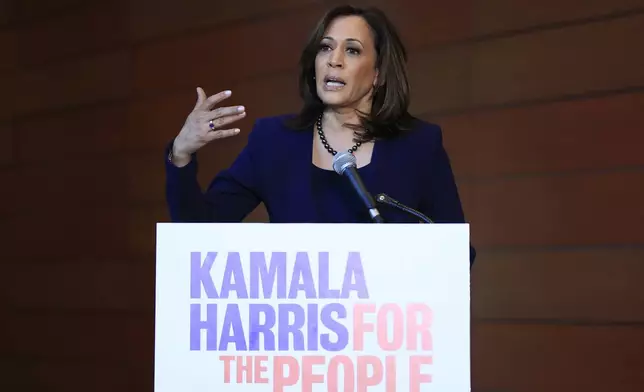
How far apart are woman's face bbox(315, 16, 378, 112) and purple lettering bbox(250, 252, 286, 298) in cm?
51

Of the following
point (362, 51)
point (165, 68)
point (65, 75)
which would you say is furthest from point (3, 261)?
point (362, 51)

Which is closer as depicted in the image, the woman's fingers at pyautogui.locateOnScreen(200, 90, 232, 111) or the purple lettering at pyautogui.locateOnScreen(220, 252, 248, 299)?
the purple lettering at pyautogui.locateOnScreen(220, 252, 248, 299)

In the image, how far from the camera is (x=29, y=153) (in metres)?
3.25

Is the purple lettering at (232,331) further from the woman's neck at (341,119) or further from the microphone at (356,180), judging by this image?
the woman's neck at (341,119)

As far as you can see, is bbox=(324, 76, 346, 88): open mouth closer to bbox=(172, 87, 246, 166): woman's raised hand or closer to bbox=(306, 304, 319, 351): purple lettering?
bbox=(172, 87, 246, 166): woman's raised hand

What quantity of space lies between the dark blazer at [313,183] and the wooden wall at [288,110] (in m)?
0.78

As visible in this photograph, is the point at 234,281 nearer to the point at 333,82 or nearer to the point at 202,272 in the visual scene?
the point at 202,272

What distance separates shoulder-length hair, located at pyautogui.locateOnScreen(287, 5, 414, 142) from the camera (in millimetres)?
1448

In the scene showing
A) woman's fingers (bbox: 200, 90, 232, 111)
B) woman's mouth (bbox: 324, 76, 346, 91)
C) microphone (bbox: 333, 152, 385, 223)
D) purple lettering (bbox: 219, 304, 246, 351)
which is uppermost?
woman's mouth (bbox: 324, 76, 346, 91)

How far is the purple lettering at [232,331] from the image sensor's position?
3.14ft

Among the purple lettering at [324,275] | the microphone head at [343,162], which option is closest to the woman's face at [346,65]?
the microphone head at [343,162]

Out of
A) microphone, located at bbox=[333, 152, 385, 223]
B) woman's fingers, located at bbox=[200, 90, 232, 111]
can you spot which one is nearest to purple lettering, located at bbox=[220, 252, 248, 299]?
microphone, located at bbox=[333, 152, 385, 223]

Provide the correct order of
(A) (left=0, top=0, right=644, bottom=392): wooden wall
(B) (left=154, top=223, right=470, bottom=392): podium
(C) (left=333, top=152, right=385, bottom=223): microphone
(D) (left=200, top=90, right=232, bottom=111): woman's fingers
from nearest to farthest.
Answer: (B) (left=154, top=223, right=470, bottom=392): podium
(C) (left=333, top=152, right=385, bottom=223): microphone
(D) (left=200, top=90, right=232, bottom=111): woman's fingers
(A) (left=0, top=0, right=644, bottom=392): wooden wall

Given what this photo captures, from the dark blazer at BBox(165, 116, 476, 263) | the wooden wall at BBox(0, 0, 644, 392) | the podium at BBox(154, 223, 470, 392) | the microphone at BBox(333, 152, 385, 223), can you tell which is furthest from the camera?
the wooden wall at BBox(0, 0, 644, 392)
